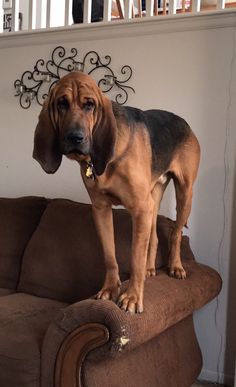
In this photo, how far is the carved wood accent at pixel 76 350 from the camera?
142cm

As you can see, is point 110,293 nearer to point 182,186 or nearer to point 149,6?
point 182,186

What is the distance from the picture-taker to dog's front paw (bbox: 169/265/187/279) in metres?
1.95

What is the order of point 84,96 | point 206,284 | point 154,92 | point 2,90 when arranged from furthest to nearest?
point 2,90 < point 154,92 < point 206,284 < point 84,96

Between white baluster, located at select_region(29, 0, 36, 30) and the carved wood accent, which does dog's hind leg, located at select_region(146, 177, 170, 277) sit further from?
white baluster, located at select_region(29, 0, 36, 30)

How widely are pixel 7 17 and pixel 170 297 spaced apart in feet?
10.5

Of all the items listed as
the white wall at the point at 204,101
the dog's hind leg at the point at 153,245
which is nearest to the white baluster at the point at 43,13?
the white wall at the point at 204,101

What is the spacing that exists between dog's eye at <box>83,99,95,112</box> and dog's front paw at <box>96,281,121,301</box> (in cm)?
64

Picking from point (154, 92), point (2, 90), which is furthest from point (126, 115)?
point (2, 90)

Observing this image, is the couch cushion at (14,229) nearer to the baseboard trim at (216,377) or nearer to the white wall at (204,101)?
the white wall at (204,101)

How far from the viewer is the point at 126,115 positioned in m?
1.64

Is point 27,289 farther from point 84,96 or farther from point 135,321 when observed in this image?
point 84,96

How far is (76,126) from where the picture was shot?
1369 mm

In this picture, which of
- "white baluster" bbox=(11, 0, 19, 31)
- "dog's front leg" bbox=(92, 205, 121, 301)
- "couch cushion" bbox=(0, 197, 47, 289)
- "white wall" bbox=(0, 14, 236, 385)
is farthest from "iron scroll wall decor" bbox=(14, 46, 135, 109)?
"dog's front leg" bbox=(92, 205, 121, 301)

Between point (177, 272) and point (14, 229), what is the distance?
955 mm
